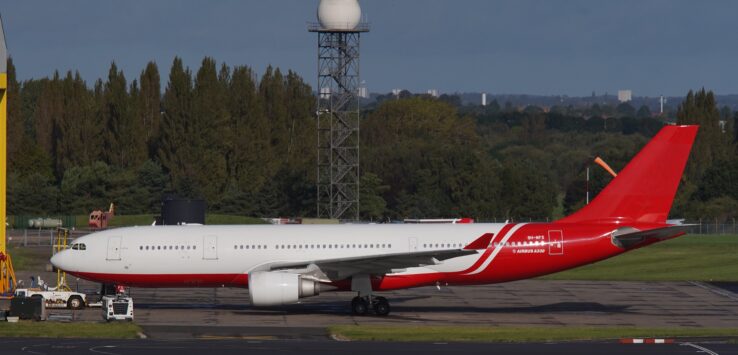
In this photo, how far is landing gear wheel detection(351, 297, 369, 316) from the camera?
42500 mm

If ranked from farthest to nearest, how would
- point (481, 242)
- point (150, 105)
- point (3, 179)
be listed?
1. point (150, 105)
2. point (3, 179)
3. point (481, 242)

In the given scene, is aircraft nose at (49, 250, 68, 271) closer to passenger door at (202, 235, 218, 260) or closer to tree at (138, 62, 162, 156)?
passenger door at (202, 235, 218, 260)

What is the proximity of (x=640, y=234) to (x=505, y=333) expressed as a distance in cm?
721

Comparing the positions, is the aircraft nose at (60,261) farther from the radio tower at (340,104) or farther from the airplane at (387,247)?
the radio tower at (340,104)

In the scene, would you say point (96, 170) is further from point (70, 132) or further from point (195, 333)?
point (195, 333)

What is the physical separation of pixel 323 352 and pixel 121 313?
10.4 m

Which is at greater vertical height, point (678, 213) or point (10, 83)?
point (10, 83)

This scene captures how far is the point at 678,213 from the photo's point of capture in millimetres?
106500

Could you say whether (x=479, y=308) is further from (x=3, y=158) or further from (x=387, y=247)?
(x=3, y=158)

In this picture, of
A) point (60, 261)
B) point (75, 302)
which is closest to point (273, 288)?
point (75, 302)

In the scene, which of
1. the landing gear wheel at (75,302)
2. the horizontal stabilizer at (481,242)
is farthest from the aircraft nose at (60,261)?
the horizontal stabilizer at (481,242)

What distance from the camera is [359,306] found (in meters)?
42.6

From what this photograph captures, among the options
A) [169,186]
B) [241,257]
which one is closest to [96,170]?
[169,186]

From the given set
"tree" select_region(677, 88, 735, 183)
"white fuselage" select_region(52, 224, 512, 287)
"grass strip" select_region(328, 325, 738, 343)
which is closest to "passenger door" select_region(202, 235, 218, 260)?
"white fuselage" select_region(52, 224, 512, 287)
